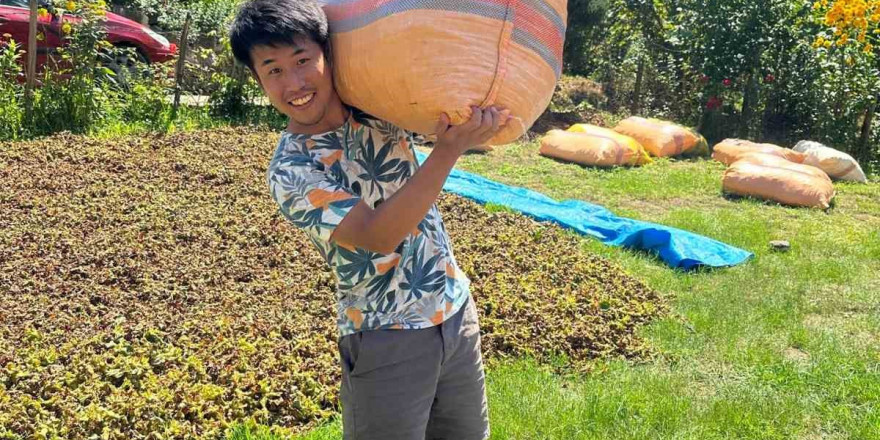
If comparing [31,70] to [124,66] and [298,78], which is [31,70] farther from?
[298,78]

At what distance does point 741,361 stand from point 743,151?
18.6ft

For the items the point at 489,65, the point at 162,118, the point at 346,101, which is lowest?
the point at 162,118

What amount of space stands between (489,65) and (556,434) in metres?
1.85

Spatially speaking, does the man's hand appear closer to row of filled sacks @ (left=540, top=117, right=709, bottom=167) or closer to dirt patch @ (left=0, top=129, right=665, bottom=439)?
dirt patch @ (left=0, top=129, right=665, bottom=439)

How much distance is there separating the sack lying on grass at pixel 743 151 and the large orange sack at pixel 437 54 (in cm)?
752

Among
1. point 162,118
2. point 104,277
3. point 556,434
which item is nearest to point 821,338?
point 556,434

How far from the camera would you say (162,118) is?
7805 mm

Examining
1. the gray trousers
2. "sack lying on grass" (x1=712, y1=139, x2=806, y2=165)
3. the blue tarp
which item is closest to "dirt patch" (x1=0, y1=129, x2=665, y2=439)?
the blue tarp

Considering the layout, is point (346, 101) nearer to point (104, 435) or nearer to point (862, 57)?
point (104, 435)

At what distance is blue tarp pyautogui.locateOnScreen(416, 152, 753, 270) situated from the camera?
16.8 feet

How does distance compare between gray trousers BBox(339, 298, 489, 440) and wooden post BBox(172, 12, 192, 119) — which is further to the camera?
wooden post BBox(172, 12, 192, 119)

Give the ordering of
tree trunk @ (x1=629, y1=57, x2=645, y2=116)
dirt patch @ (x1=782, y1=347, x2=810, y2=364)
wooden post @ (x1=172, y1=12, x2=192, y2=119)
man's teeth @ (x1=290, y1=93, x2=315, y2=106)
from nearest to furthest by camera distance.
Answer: man's teeth @ (x1=290, y1=93, x2=315, y2=106)
dirt patch @ (x1=782, y1=347, x2=810, y2=364)
wooden post @ (x1=172, y1=12, x2=192, y2=119)
tree trunk @ (x1=629, y1=57, x2=645, y2=116)

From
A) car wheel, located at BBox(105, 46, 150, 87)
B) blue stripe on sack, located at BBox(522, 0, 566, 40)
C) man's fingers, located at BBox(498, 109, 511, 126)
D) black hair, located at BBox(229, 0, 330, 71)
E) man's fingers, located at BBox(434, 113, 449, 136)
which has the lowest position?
car wheel, located at BBox(105, 46, 150, 87)

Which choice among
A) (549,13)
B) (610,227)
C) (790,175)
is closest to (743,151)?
(790,175)
